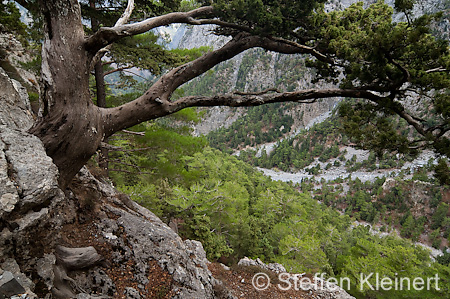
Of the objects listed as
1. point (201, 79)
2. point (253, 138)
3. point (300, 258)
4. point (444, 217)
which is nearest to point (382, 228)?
point (444, 217)

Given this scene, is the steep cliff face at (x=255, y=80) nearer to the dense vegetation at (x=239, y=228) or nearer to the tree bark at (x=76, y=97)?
the dense vegetation at (x=239, y=228)

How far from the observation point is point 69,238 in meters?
3.13

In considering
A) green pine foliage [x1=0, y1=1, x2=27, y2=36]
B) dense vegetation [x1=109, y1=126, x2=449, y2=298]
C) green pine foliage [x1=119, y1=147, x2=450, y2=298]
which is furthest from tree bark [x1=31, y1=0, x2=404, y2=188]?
green pine foliage [x1=119, y1=147, x2=450, y2=298]

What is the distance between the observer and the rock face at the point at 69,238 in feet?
6.19

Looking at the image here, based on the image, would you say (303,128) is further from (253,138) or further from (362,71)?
(362,71)

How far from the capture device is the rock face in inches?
74.2

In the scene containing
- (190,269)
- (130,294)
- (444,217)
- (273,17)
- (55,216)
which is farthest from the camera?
(444,217)

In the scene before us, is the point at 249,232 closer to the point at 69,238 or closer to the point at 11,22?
the point at 69,238

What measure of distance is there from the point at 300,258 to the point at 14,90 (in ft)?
62.7

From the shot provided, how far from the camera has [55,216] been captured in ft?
7.29

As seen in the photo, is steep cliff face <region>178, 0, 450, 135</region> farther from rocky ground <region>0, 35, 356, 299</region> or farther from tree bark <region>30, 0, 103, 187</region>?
tree bark <region>30, 0, 103, 187</region>

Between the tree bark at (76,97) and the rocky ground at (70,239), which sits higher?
the tree bark at (76,97)

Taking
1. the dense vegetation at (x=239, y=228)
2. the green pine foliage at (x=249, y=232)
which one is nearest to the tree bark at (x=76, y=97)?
the dense vegetation at (x=239, y=228)

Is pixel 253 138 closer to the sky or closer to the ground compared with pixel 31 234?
closer to the sky
